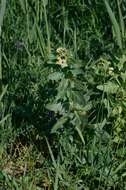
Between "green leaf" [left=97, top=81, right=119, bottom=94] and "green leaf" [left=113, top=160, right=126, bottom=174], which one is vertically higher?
"green leaf" [left=97, top=81, right=119, bottom=94]

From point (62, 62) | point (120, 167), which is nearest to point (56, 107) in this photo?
point (62, 62)

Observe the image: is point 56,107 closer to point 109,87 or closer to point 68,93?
point 68,93

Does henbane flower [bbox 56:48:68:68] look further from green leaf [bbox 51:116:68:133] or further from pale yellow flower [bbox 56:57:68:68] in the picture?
green leaf [bbox 51:116:68:133]

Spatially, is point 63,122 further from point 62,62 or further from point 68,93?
point 62,62

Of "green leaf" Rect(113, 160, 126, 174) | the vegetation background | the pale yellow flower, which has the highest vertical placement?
the pale yellow flower

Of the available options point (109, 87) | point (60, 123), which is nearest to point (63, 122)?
point (60, 123)

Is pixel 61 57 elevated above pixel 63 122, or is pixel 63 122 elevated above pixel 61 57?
pixel 61 57

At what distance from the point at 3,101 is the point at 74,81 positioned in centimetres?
49

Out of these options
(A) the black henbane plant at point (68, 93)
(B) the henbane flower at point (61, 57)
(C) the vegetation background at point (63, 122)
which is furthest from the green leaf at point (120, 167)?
(B) the henbane flower at point (61, 57)

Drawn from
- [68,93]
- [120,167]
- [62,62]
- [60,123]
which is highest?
[62,62]

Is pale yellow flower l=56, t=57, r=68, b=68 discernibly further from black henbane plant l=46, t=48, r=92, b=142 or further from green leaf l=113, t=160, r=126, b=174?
green leaf l=113, t=160, r=126, b=174

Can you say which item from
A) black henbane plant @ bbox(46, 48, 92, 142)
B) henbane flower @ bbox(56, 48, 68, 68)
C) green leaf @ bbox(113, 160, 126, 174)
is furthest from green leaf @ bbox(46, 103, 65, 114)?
green leaf @ bbox(113, 160, 126, 174)

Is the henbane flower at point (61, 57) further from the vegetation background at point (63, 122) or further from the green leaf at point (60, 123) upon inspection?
the green leaf at point (60, 123)

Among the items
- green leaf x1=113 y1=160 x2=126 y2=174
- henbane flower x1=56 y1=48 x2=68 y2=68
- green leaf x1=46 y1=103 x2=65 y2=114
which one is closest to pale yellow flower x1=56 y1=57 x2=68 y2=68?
henbane flower x1=56 y1=48 x2=68 y2=68
